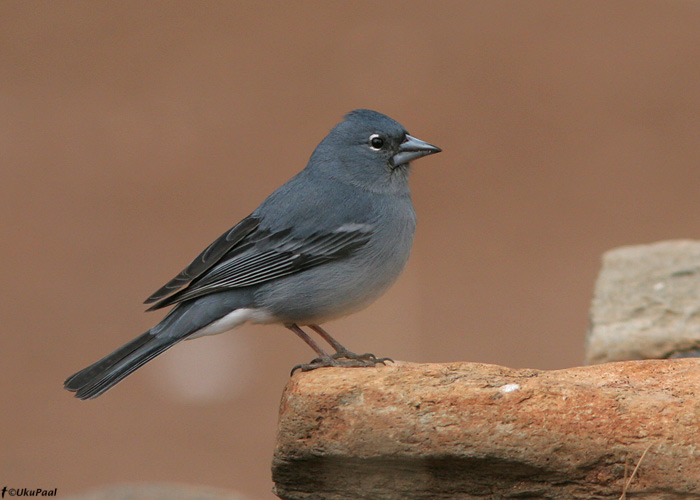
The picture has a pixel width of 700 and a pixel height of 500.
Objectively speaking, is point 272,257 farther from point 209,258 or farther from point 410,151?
point 410,151

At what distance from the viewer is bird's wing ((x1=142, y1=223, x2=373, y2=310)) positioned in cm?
532

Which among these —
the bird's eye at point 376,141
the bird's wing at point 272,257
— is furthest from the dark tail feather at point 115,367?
the bird's eye at point 376,141

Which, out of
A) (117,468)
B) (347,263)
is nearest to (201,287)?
(347,263)

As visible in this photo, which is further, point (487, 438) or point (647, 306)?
point (647, 306)

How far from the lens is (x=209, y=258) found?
552 centimetres

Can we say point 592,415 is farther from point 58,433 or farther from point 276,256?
point 58,433

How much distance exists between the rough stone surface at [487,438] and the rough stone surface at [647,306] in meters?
1.80

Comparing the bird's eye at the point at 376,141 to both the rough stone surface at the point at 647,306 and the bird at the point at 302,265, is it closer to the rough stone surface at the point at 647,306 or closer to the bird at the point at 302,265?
the bird at the point at 302,265

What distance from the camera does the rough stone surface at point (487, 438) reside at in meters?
3.69

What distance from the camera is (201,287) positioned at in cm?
536

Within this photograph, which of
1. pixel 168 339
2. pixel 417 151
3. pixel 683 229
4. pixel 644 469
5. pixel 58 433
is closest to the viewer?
pixel 644 469

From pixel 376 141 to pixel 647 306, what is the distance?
2157mm

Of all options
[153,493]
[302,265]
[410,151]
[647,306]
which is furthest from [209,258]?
[647,306]

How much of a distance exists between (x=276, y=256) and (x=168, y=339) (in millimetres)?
774
